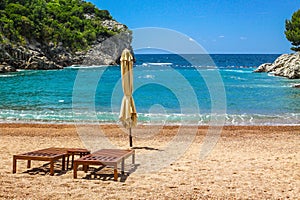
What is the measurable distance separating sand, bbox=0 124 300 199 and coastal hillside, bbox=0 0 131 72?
52146 millimetres

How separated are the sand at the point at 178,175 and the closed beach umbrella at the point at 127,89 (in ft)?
3.80

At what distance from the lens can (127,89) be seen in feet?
33.9

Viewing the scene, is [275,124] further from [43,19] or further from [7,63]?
[43,19]

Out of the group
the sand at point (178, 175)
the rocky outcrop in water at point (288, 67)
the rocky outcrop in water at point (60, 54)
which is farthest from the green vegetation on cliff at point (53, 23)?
the sand at point (178, 175)

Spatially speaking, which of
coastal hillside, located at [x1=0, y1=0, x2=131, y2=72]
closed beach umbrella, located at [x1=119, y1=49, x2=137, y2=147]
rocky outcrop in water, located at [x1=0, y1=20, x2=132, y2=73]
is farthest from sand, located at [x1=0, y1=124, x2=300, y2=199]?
coastal hillside, located at [x1=0, y1=0, x2=131, y2=72]

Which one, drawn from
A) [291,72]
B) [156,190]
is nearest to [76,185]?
[156,190]

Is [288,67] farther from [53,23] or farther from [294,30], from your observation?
[53,23]

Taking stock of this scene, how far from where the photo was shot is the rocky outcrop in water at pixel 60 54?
6731 centimetres

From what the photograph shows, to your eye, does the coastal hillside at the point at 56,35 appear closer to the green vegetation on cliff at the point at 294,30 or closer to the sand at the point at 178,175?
the green vegetation on cliff at the point at 294,30

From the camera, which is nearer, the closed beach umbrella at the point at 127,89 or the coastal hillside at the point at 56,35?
the closed beach umbrella at the point at 127,89

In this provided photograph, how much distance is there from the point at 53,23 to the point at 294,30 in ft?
200

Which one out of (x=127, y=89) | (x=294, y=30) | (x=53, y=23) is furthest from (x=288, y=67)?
(x=53, y=23)

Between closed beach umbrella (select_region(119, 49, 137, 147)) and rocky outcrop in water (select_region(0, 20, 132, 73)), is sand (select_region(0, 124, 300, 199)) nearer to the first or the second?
closed beach umbrella (select_region(119, 49, 137, 147))

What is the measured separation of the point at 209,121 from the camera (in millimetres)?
19516
